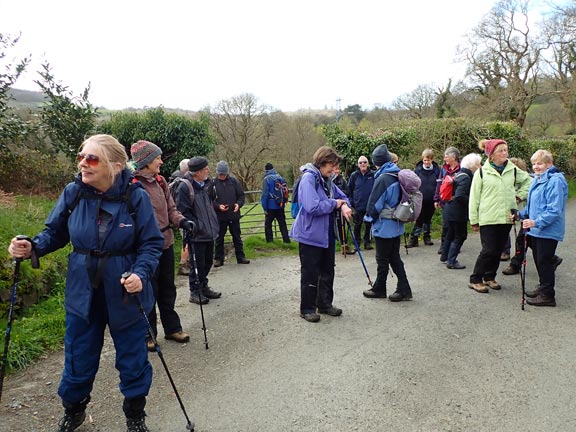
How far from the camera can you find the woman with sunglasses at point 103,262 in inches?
114

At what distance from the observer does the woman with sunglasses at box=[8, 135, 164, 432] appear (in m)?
2.88

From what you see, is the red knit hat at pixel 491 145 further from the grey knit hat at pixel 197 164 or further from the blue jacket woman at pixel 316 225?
the grey knit hat at pixel 197 164

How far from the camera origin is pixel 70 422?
3137mm

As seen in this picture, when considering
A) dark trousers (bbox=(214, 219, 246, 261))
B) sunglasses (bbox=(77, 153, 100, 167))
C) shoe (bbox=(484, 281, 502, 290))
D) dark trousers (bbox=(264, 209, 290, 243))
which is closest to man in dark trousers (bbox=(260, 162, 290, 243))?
dark trousers (bbox=(264, 209, 290, 243))

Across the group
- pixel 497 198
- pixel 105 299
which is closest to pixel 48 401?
pixel 105 299

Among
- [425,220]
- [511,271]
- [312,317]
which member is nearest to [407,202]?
[312,317]

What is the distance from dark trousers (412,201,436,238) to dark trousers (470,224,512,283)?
302cm

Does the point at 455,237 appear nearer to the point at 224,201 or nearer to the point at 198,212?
the point at 224,201

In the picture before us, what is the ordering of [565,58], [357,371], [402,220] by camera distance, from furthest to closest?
[565,58]
[402,220]
[357,371]

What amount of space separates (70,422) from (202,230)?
2.96 meters

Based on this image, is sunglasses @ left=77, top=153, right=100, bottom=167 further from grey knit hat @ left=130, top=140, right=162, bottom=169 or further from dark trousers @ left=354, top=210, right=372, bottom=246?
dark trousers @ left=354, top=210, right=372, bottom=246

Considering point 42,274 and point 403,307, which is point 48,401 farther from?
point 403,307

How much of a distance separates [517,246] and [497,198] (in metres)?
1.82

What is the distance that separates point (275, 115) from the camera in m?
34.0
